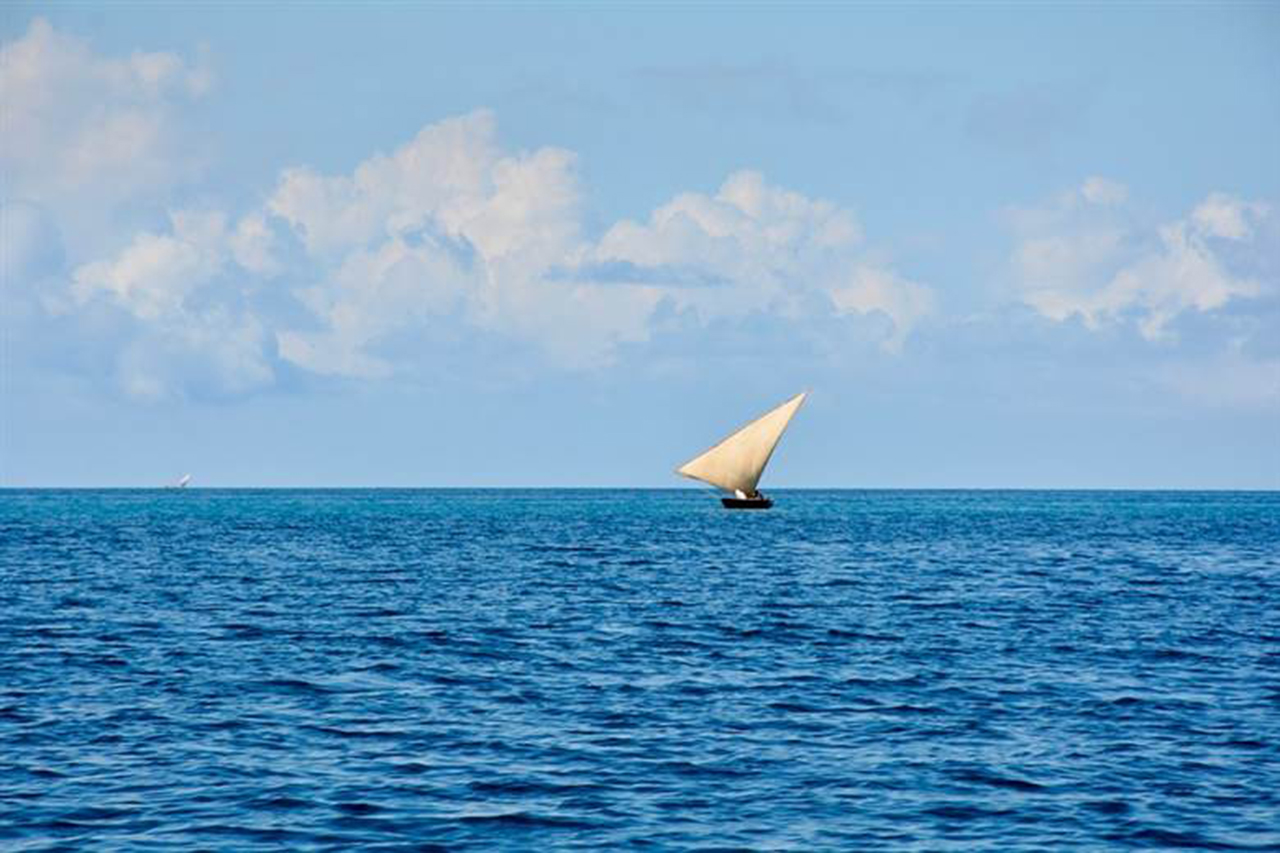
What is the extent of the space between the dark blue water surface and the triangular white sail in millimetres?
71041

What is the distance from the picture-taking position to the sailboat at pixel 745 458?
13788 cm

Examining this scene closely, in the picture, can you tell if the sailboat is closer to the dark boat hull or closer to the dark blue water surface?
the dark boat hull

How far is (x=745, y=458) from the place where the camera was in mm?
145500

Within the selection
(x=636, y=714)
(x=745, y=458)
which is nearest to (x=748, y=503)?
(x=745, y=458)

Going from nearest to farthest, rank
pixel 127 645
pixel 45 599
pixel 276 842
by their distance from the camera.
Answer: pixel 276 842 → pixel 127 645 → pixel 45 599

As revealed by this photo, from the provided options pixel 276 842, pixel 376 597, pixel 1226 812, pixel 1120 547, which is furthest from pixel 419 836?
pixel 1120 547

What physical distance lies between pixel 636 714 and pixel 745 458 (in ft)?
379

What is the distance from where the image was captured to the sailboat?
138 m

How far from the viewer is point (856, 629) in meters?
46.9

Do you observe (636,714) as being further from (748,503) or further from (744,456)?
(748,503)

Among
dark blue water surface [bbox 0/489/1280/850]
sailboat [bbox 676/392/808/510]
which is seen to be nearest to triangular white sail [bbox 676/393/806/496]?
sailboat [bbox 676/392/808/510]

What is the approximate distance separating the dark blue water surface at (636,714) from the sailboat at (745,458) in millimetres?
71240

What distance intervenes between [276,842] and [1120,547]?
92.8 meters

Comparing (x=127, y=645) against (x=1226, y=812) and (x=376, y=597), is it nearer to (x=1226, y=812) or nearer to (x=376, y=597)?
(x=376, y=597)
